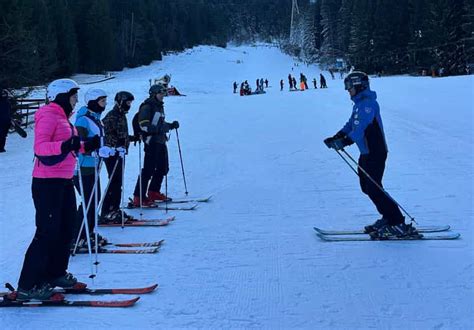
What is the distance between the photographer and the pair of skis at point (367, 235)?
608 cm

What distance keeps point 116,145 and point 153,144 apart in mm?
1238

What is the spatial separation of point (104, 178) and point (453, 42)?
52276 millimetres

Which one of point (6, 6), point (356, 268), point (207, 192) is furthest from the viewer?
point (6, 6)

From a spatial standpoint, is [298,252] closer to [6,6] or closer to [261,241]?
[261,241]

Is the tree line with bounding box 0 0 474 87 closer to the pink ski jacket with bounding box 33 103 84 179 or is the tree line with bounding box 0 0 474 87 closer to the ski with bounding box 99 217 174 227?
the ski with bounding box 99 217 174 227

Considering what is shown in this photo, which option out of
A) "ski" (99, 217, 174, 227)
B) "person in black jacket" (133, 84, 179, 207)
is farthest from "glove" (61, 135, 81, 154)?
"person in black jacket" (133, 84, 179, 207)

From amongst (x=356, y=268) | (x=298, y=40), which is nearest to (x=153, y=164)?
(x=356, y=268)

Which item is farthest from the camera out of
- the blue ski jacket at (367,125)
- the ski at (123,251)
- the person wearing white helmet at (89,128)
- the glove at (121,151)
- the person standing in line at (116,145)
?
the person standing in line at (116,145)

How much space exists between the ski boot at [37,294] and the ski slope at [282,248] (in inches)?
4.2

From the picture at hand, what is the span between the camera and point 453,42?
A: 178 feet

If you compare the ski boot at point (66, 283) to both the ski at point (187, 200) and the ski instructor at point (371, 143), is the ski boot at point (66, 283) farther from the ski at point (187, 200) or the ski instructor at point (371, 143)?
the ski at point (187, 200)

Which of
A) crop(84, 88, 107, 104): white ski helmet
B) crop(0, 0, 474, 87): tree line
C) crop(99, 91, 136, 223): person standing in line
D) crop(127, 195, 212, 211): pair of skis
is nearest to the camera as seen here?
crop(84, 88, 107, 104): white ski helmet

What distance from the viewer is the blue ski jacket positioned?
5.96 metres

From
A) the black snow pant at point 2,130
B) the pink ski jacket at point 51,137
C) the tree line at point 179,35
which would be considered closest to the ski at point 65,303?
the pink ski jacket at point 51,137
